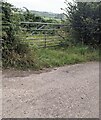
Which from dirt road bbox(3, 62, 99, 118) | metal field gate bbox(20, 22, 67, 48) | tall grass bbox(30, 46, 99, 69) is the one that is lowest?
dirt road bbox(3, 62, 99, 118)

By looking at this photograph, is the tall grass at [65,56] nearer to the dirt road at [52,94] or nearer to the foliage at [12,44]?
the foliage at [12,44]

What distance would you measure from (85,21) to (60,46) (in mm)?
1392

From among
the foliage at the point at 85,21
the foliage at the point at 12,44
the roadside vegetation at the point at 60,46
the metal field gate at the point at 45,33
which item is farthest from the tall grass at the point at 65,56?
the foliage at the point at 85,21

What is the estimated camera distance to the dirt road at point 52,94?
13.9 feet

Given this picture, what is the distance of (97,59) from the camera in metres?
9.02

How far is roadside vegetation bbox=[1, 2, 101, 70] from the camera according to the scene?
7.14 metres

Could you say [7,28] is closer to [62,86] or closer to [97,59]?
[62,86]

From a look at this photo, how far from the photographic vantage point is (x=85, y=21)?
1021 centimetres

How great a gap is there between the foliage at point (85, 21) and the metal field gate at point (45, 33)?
0.51 metres

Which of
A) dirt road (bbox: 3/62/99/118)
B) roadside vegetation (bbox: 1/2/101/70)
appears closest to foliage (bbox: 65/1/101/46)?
roadside vegetation (bbox: 1/2/101/70)

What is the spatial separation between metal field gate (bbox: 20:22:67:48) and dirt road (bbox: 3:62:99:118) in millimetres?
2577

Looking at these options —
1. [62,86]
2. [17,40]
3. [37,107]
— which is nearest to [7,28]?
[17,40]

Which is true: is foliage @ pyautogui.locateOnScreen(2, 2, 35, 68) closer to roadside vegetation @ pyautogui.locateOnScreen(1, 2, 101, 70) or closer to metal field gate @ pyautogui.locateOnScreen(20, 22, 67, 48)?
roadside vegetation @ pyautogui.locateOnScreen(1, 2, 101, 70)

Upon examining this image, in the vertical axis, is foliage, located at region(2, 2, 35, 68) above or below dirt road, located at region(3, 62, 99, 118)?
above
